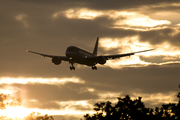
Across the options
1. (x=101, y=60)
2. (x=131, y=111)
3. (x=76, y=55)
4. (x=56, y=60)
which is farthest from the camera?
(x=56, y=60)

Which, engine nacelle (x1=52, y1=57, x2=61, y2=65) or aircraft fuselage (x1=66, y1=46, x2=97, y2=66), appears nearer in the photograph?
aircraft fuselage (x1=66, y1=46, x2=97, y2=66)

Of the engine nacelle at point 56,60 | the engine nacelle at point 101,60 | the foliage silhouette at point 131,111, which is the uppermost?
the engine nacelle at point 56,60

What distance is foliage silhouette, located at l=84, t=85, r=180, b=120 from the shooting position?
63562 mm

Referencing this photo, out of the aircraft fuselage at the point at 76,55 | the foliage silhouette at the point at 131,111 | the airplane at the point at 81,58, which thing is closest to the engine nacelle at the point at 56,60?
the airplane at the point at 81,58

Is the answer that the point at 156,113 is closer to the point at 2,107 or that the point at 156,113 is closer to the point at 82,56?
the point at 82,56

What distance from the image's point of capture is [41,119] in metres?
107

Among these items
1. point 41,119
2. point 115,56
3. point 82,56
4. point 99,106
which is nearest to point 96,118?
point 99,106

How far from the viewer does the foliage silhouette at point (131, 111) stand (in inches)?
2502

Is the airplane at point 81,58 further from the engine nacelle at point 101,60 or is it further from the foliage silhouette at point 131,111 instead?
the foliage silhouette at point 131,111

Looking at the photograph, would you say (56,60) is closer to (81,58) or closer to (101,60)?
(81,58)

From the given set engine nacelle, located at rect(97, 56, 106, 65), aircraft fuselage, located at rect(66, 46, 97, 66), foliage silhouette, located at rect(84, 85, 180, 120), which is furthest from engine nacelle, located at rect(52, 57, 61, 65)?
foliage silhouette, located at rect(84, 85, 180, 120)

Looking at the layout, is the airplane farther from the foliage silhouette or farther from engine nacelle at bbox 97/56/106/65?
the foliage silhouette

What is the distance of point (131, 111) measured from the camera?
216 ft

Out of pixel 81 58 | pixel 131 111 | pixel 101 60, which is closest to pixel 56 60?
pixel 81 58
